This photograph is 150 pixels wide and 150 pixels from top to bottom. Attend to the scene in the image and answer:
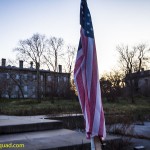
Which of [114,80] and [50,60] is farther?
[50,60]

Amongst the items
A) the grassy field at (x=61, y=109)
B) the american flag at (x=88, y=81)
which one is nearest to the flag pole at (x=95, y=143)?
the american flag at (x=88, y=81)

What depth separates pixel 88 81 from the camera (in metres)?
3.83

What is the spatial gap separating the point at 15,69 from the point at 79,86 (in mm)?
82111

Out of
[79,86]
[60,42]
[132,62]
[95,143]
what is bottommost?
[95,143]

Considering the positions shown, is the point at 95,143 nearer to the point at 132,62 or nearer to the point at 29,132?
the point at 29,132

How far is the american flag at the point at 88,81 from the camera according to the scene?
3748 millimetres

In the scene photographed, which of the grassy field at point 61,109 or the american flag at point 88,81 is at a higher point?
the american flag at point 88,81

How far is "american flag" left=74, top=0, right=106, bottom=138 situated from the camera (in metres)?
3.75

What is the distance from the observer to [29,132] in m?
9.20

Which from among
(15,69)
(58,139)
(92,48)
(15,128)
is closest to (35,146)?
(58,139)

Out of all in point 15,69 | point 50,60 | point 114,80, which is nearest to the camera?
point 114,80

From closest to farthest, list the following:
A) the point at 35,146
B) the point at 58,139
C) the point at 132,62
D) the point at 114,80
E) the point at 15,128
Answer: the point at 35,146 → the point at 58,139 → the point at 15,128 → the point at 114,80 → the point at 132,62

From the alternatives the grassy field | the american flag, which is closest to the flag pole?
the american flag

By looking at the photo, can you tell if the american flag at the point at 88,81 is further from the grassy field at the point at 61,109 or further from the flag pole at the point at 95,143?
the grassy field at the point at 61,109
